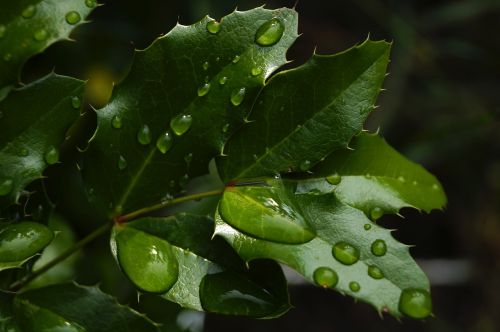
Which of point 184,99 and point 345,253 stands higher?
point 184,99

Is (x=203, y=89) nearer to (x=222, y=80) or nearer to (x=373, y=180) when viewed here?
(x=222, y=80)

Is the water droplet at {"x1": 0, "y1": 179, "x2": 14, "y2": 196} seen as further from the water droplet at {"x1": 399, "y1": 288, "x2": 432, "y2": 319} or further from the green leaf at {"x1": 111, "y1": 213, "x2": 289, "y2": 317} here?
the water droplet at {"x1": 399, "y1": 288, "x2": 432, "y2": 319}

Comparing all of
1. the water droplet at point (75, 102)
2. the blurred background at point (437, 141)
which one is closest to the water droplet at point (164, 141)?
the water droplet at point (75, 102)

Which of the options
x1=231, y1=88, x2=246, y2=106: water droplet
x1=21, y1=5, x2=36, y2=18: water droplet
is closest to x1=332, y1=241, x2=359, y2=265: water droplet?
x1=231, y1=88, x2=246, y2=106: water droplet

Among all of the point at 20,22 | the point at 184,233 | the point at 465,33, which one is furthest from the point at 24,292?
the point at 465,33

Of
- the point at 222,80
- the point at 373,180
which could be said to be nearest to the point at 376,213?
the point at 373,180

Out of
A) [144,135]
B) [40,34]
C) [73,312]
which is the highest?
[40,34]
